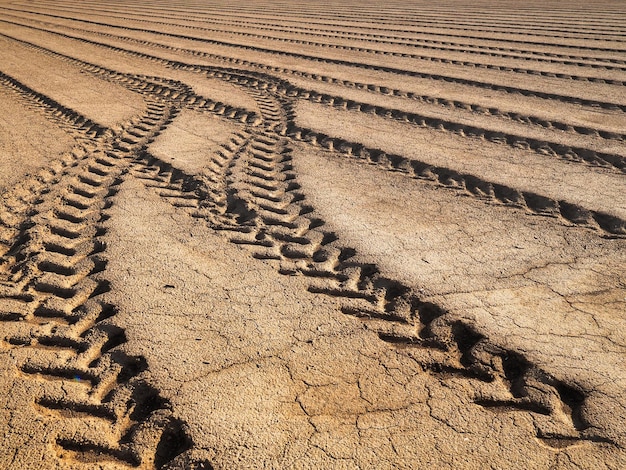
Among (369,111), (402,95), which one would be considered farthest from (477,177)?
(402,95)

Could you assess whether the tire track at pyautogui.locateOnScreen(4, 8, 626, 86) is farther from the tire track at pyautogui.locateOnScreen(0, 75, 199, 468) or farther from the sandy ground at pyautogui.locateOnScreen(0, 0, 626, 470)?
the tire track at pyautogui.locateOnScreen(0, 75, 199, 468)

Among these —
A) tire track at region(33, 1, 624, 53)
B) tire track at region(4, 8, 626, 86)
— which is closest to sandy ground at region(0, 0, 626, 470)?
tire track at region(4, 8, 626, 86)

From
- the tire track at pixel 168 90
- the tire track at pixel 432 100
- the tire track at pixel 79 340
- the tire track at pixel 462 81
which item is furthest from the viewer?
the tire track at pixel 462 81

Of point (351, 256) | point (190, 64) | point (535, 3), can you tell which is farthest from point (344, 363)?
point (535, 3)

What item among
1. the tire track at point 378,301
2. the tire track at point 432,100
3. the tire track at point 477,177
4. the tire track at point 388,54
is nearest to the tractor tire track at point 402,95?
the tire track at point 432,100

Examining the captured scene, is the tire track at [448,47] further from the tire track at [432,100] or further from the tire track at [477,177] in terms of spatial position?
the tire track at [477,177]
